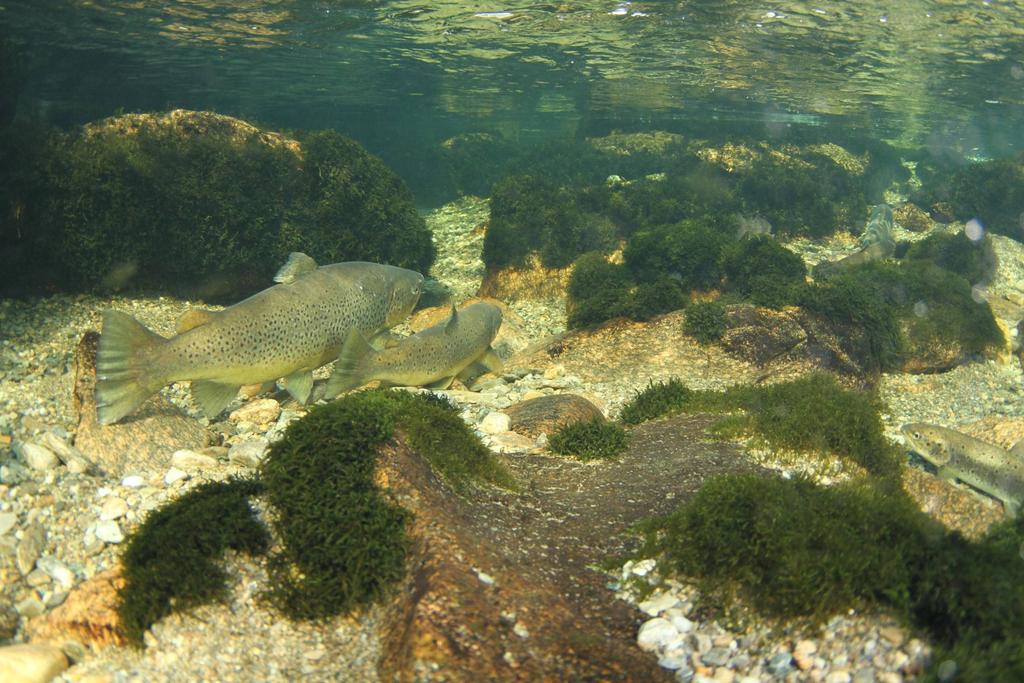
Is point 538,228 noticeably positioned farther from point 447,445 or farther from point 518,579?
point 518,579

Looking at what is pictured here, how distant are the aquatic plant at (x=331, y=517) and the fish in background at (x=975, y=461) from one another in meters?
8.13

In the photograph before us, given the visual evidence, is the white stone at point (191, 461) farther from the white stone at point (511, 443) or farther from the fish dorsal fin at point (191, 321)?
the white stone at point (511, 443)

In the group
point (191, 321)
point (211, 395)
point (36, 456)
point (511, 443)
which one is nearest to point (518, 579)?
point (511, 443)

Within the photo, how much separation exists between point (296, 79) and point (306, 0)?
64.0 feet

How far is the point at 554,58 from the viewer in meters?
31.8

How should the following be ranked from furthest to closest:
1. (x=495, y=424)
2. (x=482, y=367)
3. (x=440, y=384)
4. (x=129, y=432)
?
(x=482, y=367) < (x=440, y=384) < (x=495, y=424) < (x=129, y=432)

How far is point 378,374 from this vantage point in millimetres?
8664

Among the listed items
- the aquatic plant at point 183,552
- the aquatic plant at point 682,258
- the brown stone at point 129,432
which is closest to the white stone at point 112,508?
the brown stone at point 129,432

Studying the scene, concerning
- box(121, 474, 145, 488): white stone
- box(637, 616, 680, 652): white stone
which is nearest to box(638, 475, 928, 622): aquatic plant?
box(637, 616, 680, 652): white stone

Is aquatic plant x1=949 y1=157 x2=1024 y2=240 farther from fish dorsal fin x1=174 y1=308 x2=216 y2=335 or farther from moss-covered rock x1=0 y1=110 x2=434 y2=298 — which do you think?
fish dorsal fin x1=174 y1=308 x2=216 y2=335

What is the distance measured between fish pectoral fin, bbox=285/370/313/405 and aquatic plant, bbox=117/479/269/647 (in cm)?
383

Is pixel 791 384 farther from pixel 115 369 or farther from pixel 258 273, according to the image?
pixel 258 273

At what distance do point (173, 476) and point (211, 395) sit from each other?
180cm

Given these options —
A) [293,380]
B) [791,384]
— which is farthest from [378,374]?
[791,384]
